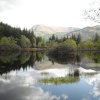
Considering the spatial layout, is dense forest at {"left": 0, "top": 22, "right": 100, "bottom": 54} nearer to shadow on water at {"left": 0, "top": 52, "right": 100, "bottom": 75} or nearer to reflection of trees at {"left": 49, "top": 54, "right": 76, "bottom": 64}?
reflection of trees at {"left": 49, "top": 54, "right": 76, "bottom": 64}

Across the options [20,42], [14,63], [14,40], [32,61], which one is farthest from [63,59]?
[20,42]

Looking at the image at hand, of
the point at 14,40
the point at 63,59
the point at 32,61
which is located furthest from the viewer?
the point at 14,40

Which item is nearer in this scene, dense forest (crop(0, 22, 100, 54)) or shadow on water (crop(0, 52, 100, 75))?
shadow on water (crop(0, 52, 100, 75))

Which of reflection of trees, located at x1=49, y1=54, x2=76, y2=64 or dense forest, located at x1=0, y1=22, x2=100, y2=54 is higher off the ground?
dense forest, located at x1=0, y1=22, x2=100, y2=54

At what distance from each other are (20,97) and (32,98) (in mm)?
1434

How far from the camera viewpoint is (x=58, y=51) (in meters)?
98.1

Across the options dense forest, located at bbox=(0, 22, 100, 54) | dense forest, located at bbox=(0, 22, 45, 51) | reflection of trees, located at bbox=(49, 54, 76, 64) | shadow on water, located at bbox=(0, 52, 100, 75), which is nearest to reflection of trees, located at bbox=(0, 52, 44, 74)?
shadow on water, located at bbox=(0, 52, 100, 75)

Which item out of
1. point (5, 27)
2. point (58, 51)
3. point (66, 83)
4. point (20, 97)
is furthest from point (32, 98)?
point (5, 27)

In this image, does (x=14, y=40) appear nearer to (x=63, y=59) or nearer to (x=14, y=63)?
(x=63, y=59)

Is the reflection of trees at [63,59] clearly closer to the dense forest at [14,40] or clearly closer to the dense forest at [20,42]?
the dense forest at [20,42]

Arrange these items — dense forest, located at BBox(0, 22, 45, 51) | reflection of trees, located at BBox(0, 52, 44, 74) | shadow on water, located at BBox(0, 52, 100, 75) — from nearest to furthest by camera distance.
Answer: reflection of trees, located at BBox(0, 52, 44, 74) < shadow on water, located at BBox(0, 52, 100, 75) < dense forest, located at BBox(0, 22, 45, 51)

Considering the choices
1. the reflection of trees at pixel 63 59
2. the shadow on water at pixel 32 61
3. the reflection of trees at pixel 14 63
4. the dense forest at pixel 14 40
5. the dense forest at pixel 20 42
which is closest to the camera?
the reflection of trees at pixel 14 63

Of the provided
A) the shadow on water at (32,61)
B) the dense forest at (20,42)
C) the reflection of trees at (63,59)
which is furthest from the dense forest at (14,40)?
the reflection of trees at (63,59)

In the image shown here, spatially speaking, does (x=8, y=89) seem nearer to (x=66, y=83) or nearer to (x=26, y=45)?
(x=66, y=83)
